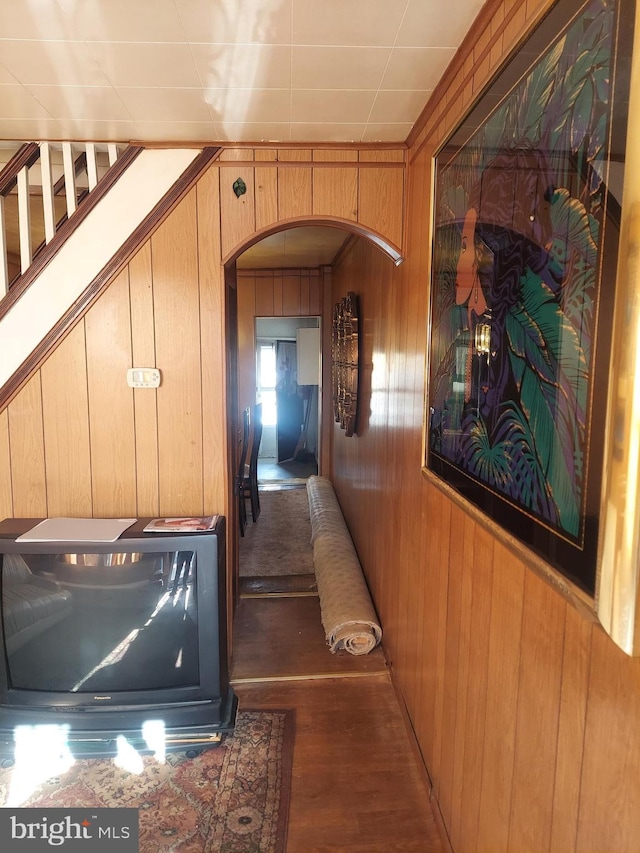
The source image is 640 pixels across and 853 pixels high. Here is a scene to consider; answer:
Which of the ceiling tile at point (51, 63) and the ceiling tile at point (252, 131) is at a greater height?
the ceiling tile at point (252, 131)

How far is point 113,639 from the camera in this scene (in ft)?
6.09

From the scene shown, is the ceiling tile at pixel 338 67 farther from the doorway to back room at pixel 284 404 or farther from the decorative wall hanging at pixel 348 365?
the doorway to back room at pixel 284 404

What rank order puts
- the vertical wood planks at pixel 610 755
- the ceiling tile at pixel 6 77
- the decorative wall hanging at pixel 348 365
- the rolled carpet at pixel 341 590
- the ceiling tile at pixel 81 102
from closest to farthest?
1. the vertical wood planks at pixel 610 755
2. the ceiling tile at pixel 6 77
3. the ceiling tile at pixel 81 102
4. the rolled carpet at pixel 341 590
5. the decorative wall hanging at pixel 348 365

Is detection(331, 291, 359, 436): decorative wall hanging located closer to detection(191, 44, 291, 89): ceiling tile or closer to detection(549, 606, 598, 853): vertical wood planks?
detection(191, 44, 291, 89): ceiling tile

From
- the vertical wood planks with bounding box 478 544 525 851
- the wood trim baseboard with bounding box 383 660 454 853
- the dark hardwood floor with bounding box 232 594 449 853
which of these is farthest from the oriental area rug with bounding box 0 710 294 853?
the vertical wood planks with bounding box 478 544 525 851

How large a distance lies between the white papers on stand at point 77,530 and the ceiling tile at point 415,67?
5.95ft

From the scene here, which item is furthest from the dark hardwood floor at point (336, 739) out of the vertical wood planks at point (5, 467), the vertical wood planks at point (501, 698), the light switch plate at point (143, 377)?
the light switch plate at point (143, 377)

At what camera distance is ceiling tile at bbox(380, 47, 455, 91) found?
1.42 meters

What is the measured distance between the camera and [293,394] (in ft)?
24.3

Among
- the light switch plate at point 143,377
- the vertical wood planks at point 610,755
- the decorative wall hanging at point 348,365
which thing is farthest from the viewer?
the decorative wall hanging at point 348,365

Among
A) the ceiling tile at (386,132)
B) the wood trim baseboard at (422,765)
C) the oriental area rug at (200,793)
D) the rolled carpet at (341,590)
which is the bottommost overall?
the oriental area rug at (200,793)

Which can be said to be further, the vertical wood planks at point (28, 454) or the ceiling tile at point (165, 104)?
the vertical wood planks at point (28, 454)

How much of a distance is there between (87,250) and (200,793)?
83.3 inches

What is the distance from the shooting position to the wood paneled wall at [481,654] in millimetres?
765
